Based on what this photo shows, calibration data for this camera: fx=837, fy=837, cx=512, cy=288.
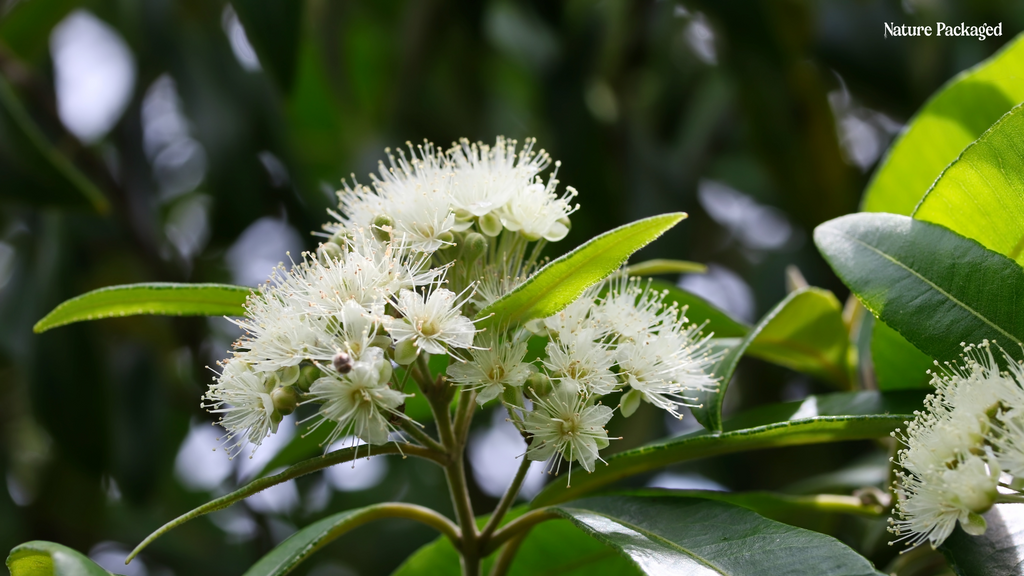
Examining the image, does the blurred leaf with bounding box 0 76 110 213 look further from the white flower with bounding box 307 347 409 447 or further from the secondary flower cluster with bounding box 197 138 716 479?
the white flower with bounding box 307 347 409 447

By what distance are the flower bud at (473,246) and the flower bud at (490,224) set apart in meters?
0.01

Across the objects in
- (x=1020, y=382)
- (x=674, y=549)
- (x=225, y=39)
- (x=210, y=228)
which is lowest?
(x=210, y=228)

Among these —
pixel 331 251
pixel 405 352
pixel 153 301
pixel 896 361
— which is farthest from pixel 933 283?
pixel 153 301

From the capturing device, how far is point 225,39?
3.07 m

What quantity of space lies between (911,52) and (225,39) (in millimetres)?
2349

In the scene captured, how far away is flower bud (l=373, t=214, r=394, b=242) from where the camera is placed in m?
1.21

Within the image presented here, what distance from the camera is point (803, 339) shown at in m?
1.43

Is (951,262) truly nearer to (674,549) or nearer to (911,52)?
(674,549)

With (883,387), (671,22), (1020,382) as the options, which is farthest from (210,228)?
(1020,382)

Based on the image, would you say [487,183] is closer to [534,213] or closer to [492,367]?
[534,213]

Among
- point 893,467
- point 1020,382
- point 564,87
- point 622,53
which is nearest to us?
point 1020,382

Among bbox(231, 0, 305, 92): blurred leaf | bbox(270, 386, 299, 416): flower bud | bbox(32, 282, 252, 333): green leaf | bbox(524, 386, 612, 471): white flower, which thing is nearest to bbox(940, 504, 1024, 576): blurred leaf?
bbox(524, 386, 612, 471): white flower

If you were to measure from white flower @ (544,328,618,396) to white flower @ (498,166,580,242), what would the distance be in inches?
7.6

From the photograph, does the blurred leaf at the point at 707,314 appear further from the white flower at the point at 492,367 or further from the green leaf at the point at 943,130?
the white flower at the point at 492,367
